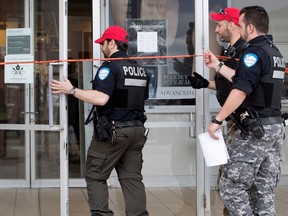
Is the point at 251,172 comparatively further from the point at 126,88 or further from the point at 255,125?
the point at 126,88

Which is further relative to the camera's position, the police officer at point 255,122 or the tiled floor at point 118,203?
the tiled floor at point 118,203

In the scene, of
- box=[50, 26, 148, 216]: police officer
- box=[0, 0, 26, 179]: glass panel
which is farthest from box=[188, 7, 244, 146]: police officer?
box=[0, 0, 26, 179]: glass panel

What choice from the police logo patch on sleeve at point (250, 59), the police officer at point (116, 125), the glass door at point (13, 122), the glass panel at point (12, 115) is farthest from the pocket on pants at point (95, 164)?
the glass panel at point (12, 115)

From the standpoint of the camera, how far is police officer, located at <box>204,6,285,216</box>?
3.74 metres

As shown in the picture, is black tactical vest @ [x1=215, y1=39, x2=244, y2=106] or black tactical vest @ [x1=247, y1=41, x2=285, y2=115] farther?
black tactical vest @ [x1=215, y1=39, x2=244, y2=106]

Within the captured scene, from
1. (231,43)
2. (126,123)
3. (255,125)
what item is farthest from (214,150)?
(231,43)

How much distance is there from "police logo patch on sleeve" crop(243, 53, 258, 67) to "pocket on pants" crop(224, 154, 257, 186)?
69cm

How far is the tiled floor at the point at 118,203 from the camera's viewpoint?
5336 millimetres

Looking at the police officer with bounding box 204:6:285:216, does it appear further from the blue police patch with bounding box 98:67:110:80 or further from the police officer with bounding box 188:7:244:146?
the blue police patch with bounding box 98:67:110:80

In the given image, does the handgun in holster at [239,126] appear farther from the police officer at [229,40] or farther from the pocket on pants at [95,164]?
the pocket on pants at [95,164]

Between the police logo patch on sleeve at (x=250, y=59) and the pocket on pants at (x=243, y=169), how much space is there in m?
0.69

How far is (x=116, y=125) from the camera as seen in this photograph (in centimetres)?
427

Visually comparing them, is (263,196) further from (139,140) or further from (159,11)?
(159,11)

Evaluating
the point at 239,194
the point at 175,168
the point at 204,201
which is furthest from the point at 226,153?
the point at 175,168
